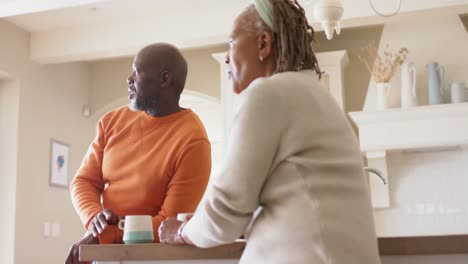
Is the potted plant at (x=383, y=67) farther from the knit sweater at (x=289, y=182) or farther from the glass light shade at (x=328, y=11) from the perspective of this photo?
the knit sweater at (x=289, y=182)

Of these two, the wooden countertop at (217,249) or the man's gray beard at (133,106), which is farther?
the man's gray beard at (133,106)

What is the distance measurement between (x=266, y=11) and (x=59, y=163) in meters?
4.44

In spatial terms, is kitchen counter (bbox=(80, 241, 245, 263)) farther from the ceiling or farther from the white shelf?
the white shelf

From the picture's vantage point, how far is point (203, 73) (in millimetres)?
5375

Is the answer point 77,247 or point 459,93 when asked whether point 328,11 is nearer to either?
point 77,247

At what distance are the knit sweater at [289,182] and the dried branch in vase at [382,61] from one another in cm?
356

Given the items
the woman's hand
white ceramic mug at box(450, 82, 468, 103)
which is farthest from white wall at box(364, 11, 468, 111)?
the woman's hand

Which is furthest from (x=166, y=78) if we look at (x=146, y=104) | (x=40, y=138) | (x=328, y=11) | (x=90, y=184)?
(x=40, y=138)

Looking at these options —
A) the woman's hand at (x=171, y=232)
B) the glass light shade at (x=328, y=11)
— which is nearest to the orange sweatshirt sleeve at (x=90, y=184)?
the woman's hand at (x=171, y=232)

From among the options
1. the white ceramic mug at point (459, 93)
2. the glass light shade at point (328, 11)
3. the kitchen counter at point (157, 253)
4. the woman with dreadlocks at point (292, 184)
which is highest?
the glass light shade at point (328, 11)

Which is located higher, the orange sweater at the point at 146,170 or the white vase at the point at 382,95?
the white vase at the point at 382,95

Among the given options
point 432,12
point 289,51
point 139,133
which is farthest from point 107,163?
point 432,12

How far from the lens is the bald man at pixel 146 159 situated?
1.66 metres

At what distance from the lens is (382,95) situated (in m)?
4.50
